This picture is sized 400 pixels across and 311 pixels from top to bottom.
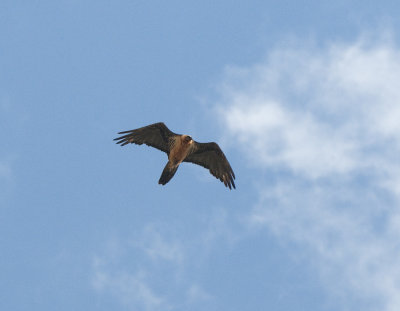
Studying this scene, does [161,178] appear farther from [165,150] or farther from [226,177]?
[226,177]

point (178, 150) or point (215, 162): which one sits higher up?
point (215, 162)

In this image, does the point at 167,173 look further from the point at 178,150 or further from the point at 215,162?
the point at 215,162

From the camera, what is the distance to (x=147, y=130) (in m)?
26.5

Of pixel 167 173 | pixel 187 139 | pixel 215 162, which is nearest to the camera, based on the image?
pixel 167 173

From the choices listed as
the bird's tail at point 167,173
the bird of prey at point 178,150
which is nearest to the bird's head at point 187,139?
the bird of prey at point 178,150

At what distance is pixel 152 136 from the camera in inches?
1053

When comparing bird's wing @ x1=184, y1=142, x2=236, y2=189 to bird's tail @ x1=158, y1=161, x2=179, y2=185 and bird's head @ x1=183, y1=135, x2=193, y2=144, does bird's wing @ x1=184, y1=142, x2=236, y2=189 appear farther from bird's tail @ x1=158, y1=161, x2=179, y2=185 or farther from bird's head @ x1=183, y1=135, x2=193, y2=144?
bird's tail @ x1=158, y1=161, x2=179, y2=185

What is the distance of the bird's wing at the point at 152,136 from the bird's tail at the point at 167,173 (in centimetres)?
114

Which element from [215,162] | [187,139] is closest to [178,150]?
[187,139]

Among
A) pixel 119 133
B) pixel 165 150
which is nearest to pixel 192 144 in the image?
pixel 165 150

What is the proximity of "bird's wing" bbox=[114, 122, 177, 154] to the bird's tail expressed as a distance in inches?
44.8

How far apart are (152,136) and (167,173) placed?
2.17 m

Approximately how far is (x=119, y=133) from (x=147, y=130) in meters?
1.28

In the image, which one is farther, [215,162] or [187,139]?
[215,162]
